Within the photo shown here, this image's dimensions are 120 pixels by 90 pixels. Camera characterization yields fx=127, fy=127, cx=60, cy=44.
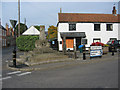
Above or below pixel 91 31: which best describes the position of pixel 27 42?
below

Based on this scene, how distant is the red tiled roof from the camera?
24525 millimetres

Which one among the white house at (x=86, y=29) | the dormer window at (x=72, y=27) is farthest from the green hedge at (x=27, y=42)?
the dormer window at (x=72, y=27)

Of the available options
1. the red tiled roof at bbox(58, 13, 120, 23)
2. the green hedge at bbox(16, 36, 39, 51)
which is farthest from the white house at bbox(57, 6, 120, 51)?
the green hedge at bbox(16, 36, 39, 51)

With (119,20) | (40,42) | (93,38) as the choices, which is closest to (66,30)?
(93,38)

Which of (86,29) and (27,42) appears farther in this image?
(86,29)

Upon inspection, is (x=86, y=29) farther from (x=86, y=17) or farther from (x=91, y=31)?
(x=86, y=17)

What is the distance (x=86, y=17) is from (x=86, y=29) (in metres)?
2.82

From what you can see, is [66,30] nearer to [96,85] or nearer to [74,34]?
[74,34]

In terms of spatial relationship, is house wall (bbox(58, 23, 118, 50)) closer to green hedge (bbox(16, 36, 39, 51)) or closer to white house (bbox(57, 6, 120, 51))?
white house (bbox(57, 6, 120, 51))

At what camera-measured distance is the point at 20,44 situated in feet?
78.6

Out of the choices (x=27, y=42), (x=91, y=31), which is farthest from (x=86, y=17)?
(x=27, y=42)

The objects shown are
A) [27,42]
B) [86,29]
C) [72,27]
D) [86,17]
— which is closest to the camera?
[27,42]

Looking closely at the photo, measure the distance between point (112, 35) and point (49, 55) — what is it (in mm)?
18075

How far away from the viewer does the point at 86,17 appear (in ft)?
84.1
